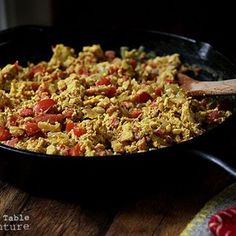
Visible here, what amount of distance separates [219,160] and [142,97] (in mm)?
446

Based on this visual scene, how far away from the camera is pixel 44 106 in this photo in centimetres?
162

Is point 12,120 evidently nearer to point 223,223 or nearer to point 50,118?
point 50,118

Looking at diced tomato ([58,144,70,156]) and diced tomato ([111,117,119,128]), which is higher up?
diced tomato ([111,117,119,128])

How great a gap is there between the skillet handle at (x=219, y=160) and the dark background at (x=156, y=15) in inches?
64.1

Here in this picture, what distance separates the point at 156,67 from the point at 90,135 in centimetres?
54

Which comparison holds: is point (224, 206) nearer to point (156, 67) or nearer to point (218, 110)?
point (218, 110)

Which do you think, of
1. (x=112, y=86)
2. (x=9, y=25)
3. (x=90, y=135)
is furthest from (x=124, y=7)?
(x=90, y=135)

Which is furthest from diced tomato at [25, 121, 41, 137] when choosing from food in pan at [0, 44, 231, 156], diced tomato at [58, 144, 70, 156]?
diced tomato at [58, 144, 70, 156]

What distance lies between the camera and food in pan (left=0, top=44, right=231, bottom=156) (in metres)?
1.50

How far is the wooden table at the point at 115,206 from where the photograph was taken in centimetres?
141

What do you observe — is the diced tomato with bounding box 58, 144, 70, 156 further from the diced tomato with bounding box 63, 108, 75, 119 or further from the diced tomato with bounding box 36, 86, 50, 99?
the diced tomato with bounding box 36, 86, 50, 99

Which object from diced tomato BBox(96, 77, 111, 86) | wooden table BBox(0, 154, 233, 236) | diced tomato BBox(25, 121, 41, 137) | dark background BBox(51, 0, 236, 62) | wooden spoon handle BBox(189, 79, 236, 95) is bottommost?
wooden table BBox(0, 154, 233, 236)

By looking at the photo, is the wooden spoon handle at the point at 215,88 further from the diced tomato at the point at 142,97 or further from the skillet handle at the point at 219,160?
the skillet handle at the point at 219,160

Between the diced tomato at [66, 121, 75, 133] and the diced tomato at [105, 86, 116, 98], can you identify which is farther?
the diced tomato at [105, 86, 116, 98]
